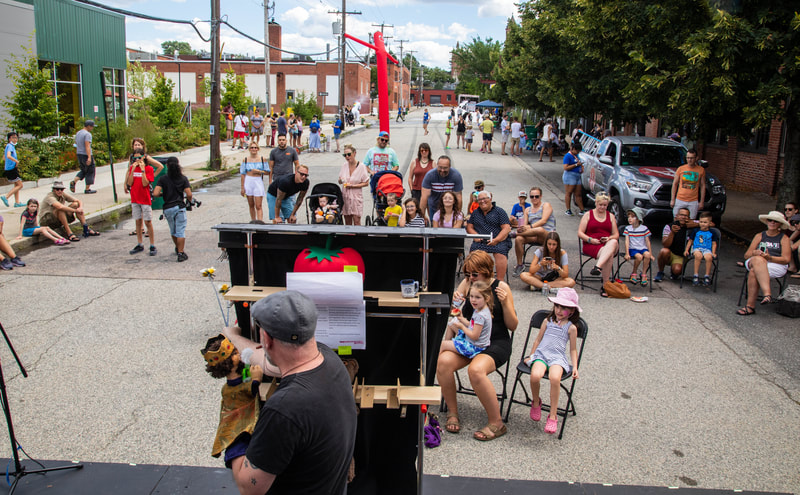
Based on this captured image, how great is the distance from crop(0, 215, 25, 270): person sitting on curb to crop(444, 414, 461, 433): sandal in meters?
8.22

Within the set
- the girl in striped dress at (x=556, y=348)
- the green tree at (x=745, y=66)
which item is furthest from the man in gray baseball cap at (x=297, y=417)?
the green tree at (x=745, y=66)

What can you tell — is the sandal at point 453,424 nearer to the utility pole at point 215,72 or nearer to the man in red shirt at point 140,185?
the man in red shirt at point 140,185

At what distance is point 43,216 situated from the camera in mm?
11797

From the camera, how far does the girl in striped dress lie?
547 centimetres

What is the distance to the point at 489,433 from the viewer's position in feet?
17.3

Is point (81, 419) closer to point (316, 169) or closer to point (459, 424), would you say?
point (459, 424)

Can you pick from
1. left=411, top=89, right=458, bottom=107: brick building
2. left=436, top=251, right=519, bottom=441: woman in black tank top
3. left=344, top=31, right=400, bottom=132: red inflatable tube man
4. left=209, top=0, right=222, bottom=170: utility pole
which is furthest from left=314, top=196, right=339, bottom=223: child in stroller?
left=411, top=89, right=458, bottom=107: brick building

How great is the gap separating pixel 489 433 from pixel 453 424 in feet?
1.05

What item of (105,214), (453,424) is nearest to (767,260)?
(453,424)

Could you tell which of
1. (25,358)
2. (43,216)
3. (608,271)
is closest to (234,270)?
(25,358)

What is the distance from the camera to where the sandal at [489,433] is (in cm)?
528

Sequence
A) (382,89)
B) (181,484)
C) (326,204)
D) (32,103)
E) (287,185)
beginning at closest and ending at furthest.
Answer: (181,484)
(326,204)
(287,185)
(32,103)
(382,89)

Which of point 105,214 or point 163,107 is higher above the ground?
point 163,107

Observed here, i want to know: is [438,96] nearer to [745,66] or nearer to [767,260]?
[745,66]
